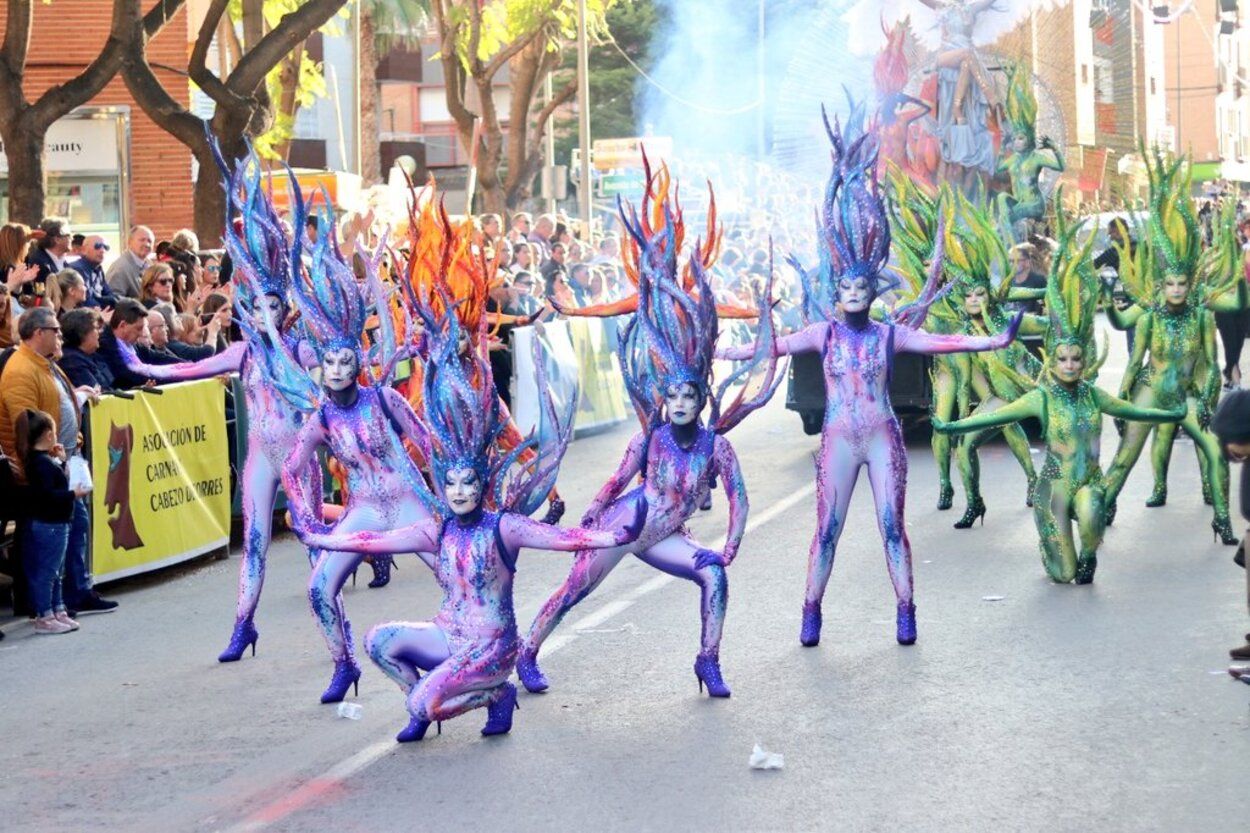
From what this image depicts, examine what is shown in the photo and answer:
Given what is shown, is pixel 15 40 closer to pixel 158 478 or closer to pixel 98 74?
pixel 98 74

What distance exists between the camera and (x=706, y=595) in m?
8.70

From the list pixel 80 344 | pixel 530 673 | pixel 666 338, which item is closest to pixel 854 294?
pixel 666 338

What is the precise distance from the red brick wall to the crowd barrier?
8958 mm

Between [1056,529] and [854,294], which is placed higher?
[854,294]

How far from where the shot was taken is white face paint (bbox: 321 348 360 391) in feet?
29.7

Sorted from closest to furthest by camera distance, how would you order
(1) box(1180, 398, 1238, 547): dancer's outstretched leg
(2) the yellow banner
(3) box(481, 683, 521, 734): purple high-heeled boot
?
(3) box(481, 683, 521, 734): purple high-heeled boot
(1) box(1180, 398, 1238, 547): dancer's outstretched leg
(2) the yellow banner

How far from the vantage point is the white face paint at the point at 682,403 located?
8672 mm

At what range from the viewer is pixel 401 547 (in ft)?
26.3

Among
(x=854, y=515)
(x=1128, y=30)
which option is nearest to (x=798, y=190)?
(x=1128, y=30)

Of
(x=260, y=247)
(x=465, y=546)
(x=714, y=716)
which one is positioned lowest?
(x=714, y=716)

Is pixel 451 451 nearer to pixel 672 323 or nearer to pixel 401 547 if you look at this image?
pixel 401 547

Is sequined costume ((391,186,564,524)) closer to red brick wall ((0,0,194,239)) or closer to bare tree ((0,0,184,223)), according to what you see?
bare tree ((0,0,184,223))

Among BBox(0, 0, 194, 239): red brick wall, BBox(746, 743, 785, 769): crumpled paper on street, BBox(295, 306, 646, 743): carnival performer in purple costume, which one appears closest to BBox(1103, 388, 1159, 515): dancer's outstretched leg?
BBox(295, 306, 646, 743): carnival performer in purple costume

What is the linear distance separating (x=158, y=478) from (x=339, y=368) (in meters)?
4.33
